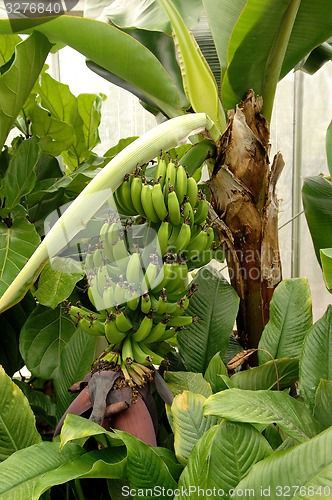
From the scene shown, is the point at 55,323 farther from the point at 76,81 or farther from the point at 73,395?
the point at 76,81

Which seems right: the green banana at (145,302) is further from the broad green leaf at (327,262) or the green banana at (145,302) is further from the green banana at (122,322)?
the broad green leaf at (327,262)

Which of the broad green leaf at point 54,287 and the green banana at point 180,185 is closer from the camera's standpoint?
the green banana at point 180,185

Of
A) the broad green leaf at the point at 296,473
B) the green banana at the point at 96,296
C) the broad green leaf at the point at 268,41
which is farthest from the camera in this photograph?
the broad green leaf at the point at 268,41

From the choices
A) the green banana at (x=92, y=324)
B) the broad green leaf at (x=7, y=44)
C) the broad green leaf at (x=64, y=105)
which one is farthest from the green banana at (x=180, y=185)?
the broad green leaf at (x=7, y=44)

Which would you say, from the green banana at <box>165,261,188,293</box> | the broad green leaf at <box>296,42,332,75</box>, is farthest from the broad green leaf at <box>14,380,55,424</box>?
the broad green leaf at <box>296,42,332,75</box>

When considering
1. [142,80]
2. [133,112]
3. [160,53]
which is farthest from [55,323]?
[133,112]

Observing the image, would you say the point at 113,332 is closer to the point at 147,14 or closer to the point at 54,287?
the point at 54,287

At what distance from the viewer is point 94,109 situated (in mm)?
1250

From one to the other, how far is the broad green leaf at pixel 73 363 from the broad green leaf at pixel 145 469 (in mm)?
278

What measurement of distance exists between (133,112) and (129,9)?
140 cm

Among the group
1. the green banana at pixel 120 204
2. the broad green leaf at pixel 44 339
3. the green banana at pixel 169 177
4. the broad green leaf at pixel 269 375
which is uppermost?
the green banana at pixel 169 177

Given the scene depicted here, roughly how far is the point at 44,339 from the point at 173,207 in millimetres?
424

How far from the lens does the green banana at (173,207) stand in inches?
26.5

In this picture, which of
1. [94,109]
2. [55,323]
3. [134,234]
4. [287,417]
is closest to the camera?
[287,417]
